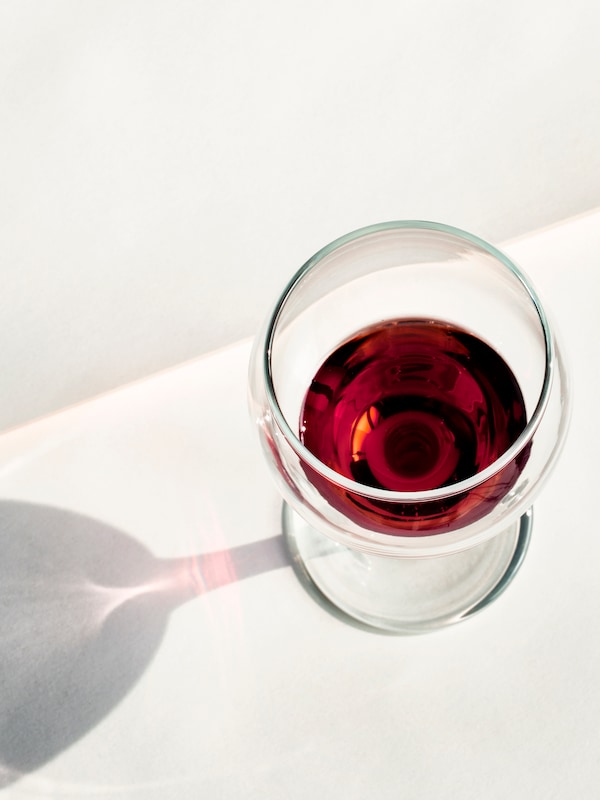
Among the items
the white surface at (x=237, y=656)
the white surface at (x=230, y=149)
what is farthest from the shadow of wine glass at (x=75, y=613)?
the white surface at (x=230, y=149)

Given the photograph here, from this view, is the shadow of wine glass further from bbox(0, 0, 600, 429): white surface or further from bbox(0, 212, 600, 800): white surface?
bbox(0, 0, 600, 429): white surface

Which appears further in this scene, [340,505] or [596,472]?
[596,472]

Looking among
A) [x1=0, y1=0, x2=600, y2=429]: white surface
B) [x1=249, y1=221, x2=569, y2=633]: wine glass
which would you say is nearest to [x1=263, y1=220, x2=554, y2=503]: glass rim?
[x1=249, y1=221, x2=569, y2=633]: wine glass

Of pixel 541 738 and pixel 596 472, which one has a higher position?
pixel 596 472

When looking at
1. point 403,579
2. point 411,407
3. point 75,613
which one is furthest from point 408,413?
point 75,613

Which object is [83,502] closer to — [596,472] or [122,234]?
[122,234]

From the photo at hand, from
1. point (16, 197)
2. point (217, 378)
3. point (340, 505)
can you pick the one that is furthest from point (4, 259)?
point (340, 505)

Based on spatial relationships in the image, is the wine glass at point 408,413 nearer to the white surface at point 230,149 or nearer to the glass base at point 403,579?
the glass base at point 403,579
